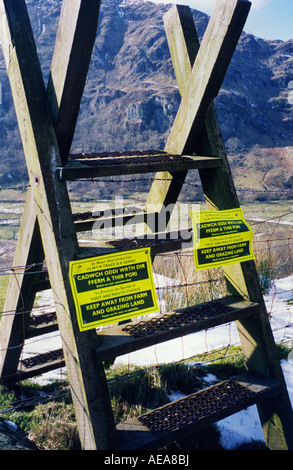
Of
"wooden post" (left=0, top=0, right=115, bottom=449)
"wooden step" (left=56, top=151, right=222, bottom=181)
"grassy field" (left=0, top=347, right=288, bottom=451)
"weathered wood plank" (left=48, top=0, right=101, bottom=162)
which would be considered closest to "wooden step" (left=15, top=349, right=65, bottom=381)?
"grassy field" (left=0, top=347, right=288, bottom=451)

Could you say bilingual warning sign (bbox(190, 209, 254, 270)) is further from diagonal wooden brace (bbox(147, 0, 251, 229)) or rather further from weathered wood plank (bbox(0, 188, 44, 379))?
weathered wood plank (bbox(0, 188, 44, 379))

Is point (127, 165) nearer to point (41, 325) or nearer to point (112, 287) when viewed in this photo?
point (112, 287)

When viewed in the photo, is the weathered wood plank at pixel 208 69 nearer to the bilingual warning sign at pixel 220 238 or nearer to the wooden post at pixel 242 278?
the wooden post at pixel 242 278

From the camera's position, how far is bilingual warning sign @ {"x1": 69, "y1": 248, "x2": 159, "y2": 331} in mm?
2033

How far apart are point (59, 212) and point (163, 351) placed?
2.68 meters

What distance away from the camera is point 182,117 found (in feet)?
8.63

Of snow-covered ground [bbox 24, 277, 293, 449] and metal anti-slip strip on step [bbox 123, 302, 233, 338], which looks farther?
snow-covered ground [bbox 24, 277, 293, 449]

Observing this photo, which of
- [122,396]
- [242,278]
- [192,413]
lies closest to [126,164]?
[242,278]

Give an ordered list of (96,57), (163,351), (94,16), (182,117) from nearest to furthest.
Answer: (94,16) < (182,117) < (163,351) < (96,57)

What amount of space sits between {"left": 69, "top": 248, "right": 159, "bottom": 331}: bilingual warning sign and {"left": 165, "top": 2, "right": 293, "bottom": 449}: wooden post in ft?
2.49

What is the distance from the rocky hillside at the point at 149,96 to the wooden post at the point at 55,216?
92.4 ft

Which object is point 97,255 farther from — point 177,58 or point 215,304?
point 177,58

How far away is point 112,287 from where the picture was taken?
7.04 ft
